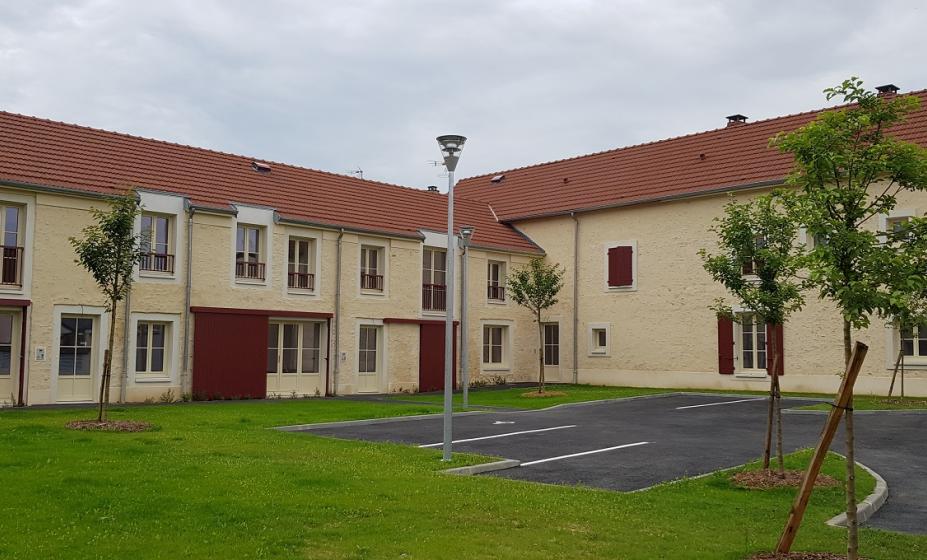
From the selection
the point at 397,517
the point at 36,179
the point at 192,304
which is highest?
the point at 36,179

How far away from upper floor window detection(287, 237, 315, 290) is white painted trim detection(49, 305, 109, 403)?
560 centimetres

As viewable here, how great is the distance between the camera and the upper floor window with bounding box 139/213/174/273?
Answer: 22672mm

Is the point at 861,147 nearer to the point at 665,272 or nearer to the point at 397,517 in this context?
the point at 397,517

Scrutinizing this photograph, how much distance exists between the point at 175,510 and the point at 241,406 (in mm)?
13455

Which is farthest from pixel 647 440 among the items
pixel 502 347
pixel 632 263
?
pixel 502 347

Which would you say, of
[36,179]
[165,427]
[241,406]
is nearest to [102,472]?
[165,427]

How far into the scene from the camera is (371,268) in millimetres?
27875

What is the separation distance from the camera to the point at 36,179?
2075cm

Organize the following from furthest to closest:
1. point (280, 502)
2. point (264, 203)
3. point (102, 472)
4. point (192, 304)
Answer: point (264, 203) → point (192, 304) → point (102, 472) → point (280, 502)

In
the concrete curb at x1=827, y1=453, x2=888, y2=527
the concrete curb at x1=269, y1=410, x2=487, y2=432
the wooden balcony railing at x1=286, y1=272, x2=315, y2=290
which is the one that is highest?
the wooden balcony railing at x1=286, y1=272, x2=315, y2=290

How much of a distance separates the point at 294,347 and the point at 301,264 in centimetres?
249

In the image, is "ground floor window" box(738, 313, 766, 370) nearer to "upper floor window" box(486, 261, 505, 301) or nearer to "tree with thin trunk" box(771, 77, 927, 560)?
"upper floor window" box(486, 261, 505, 301)

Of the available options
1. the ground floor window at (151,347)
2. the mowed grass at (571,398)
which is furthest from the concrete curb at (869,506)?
the ground floor window at (151,347)

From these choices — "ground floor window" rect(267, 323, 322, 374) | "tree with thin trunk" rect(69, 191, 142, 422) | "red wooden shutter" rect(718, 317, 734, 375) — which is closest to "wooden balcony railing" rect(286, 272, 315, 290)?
"ground floor window" rect(267, 323, 322, 374)
